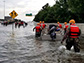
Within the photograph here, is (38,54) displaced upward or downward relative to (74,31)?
downward

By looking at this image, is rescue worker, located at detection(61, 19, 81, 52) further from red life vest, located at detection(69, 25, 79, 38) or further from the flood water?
the flood water

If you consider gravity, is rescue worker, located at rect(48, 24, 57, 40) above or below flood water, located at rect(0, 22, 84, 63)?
above

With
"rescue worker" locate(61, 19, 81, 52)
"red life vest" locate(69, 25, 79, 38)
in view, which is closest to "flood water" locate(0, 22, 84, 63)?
"rescue worker" locate(61, 19, 81, 52)

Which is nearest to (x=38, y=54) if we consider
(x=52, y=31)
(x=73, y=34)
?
(x=73, y=34)

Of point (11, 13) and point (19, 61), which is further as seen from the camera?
point (11, 13)

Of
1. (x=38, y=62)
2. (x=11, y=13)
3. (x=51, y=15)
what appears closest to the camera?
(x=38, y=62)

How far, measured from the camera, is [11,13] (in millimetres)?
31484

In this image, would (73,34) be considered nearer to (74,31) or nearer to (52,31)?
(74,31)

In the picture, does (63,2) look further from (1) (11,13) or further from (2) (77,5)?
(1) (11,13)

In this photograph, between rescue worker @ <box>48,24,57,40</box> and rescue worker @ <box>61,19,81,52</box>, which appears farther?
rescue worker @ <box>48,24,57,40</box>

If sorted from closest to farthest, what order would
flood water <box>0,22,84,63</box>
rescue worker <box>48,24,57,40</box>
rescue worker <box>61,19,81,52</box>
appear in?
flood water <box>0,22,84,63</box> < rescue worker <box>61,19,81,52</box> < rescue worker <box>48,24,57,40</box>

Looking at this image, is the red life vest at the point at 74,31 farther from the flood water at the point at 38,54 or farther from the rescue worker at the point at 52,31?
the rescue worker at the point at 52,31

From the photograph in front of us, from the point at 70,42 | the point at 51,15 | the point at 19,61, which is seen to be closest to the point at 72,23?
the point at 70,42

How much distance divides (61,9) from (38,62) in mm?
47177
